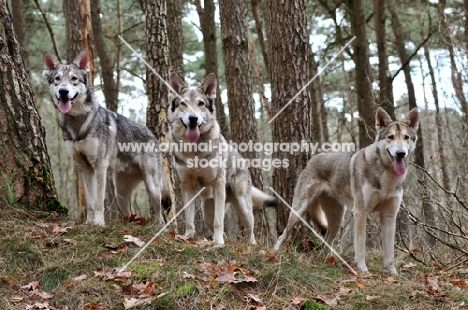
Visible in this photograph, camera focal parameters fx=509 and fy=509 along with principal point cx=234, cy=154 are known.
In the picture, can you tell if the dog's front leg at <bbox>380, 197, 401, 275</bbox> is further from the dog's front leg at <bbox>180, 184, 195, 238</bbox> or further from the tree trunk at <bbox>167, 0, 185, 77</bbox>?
the tree trunk at <bbox>167, 0, 185, 77</bbox>

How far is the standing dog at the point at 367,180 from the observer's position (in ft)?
20.5

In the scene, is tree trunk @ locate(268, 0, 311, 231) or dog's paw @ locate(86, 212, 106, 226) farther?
tree trunk @ locate(268, 0, 311, 231)

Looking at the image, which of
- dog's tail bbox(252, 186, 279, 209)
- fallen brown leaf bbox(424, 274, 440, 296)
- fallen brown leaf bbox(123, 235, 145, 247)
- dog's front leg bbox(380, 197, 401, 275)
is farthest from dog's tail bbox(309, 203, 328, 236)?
fallen brown leaf bbox(123, 235, 145, 247)

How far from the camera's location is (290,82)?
7445mm

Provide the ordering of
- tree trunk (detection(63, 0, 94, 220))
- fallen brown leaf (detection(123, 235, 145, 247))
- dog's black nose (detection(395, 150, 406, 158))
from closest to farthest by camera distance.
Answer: fallen brown leaf (detection(123, 235, 145, 247)), dog's black nose (detection(395, 150, 406, 158)), tree trunk (detection(63, 0, 94, 220))

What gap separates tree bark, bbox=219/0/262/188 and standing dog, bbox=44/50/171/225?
12.5 feet

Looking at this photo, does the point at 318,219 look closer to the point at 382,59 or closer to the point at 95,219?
the point at 95,219

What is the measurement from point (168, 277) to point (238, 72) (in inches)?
265

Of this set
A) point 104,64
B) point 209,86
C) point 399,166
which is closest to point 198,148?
point 209,86

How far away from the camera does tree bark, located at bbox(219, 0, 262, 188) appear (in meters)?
10.6

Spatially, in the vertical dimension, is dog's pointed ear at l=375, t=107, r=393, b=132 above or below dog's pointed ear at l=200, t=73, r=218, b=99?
below

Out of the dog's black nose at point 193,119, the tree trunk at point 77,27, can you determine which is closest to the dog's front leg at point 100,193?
the dog's black nose at point 193,119

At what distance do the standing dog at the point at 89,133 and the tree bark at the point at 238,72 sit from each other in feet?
12.5

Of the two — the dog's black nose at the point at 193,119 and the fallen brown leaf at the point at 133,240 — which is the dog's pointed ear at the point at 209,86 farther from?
the fallen brown leaf at the point at 133,240
